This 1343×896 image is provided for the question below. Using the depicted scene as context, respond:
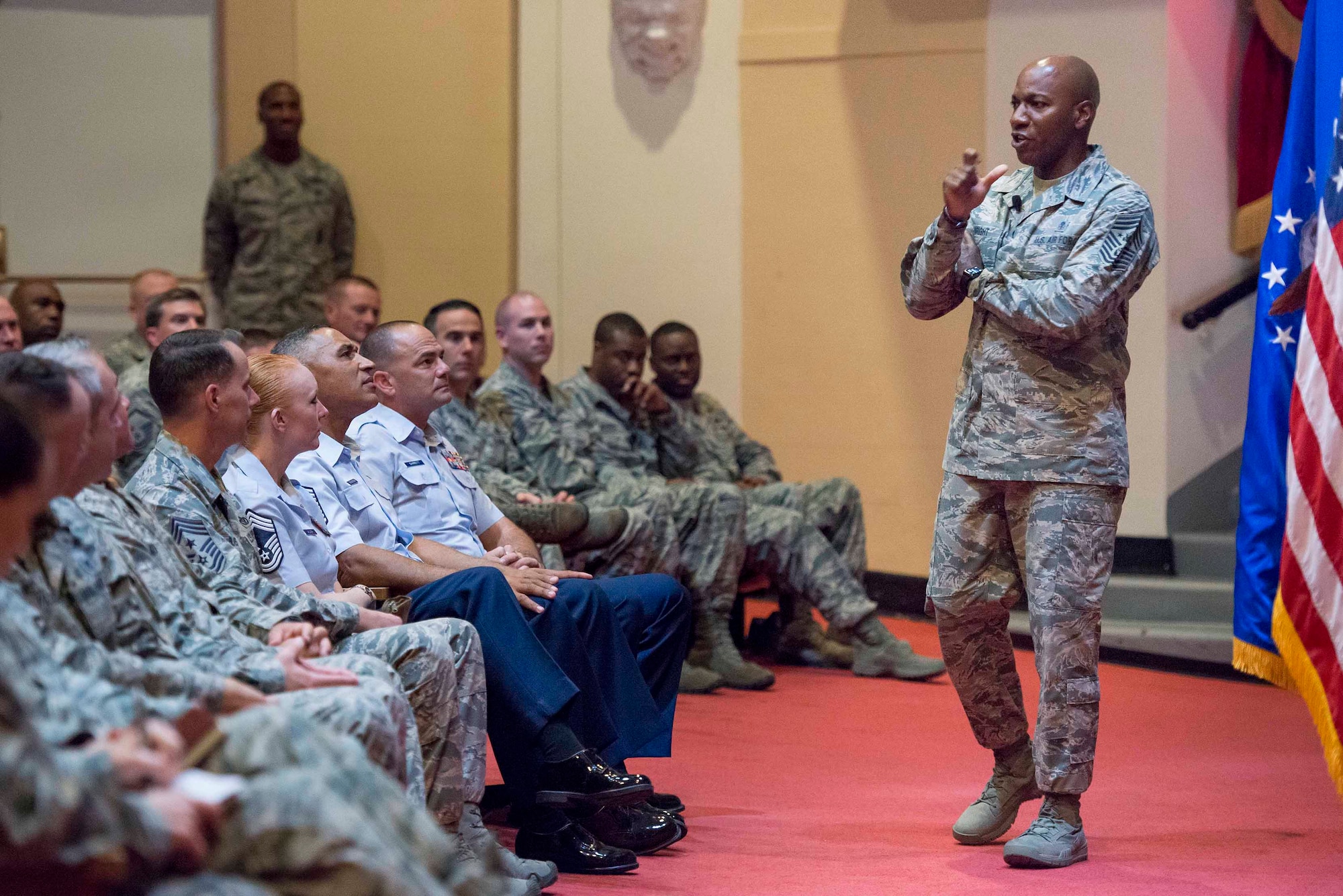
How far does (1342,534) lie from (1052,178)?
3.43 ft

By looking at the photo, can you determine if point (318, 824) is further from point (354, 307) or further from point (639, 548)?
point (354, 307)

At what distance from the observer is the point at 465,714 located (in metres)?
2.71

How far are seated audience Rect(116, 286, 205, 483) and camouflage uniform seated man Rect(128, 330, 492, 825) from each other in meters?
2.07

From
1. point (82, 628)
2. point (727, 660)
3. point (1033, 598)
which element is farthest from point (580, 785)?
point (727, 660)

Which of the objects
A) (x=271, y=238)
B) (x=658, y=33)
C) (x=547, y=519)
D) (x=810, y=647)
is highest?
(x=658, y=33)

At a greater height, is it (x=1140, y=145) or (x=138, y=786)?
(x=1140, y=145)

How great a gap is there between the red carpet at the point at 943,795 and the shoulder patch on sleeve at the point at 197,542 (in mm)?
886

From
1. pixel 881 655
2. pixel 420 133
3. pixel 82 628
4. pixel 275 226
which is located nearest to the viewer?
pixel 82 628

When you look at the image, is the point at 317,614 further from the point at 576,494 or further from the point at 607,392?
the point at 607,392

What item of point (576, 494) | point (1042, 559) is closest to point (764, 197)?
point (576, 494)

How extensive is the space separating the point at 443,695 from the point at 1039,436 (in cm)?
132

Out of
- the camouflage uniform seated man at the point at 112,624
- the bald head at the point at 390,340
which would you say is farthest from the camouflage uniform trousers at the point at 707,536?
the camouflage uniform seated man at the point at 112,624

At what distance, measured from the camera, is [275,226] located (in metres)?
6.82

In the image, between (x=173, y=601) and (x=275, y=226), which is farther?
(x=275, y=226)
